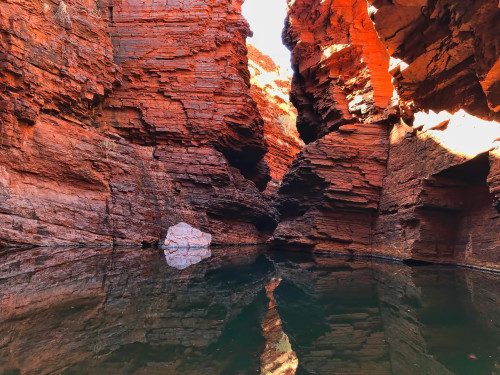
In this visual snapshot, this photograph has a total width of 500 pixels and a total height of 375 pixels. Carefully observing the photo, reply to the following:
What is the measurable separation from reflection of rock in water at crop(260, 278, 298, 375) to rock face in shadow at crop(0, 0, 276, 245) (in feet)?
27.8

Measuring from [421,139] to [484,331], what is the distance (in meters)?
6.47

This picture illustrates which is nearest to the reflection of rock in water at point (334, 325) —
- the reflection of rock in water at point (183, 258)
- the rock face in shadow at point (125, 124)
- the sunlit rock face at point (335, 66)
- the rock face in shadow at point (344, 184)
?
the reflection of rock in water at point (183, 258)

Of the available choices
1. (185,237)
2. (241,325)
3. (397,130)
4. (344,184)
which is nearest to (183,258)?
(185,237)

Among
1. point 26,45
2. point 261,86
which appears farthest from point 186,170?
point 261,86

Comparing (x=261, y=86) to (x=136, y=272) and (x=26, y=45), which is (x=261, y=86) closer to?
(x=26, y=45)

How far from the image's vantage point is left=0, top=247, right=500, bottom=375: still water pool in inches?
84.7

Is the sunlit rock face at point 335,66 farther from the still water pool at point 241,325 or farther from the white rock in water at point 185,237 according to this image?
the still water pool at point 241,325

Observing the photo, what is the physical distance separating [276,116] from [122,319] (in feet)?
103

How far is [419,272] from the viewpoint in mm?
6609

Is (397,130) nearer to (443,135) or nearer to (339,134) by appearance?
(339,134)

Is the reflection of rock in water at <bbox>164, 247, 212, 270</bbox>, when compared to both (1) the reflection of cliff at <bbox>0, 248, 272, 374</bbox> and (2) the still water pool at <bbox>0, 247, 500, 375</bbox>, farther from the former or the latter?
(2) the still water pool at <bbox>0, 247, 500, 375</bbox>

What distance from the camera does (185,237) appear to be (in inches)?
492

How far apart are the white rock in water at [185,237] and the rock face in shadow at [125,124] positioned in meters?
0.34

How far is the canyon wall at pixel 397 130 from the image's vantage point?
5.61 meters
